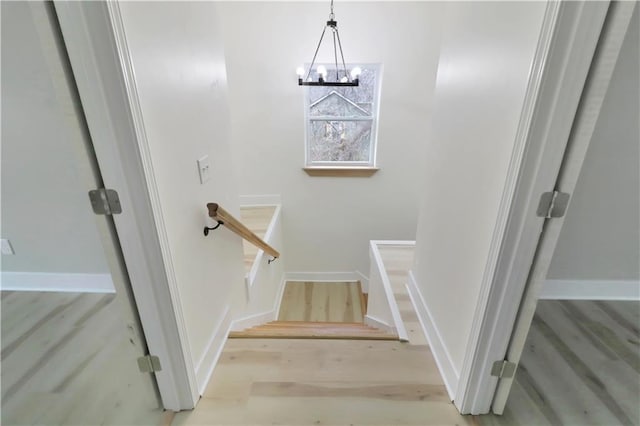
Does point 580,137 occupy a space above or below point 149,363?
above

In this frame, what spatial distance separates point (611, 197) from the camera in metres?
1.81

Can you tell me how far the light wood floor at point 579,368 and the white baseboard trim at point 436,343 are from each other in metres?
0.17

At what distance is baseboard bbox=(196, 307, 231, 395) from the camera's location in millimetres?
1280

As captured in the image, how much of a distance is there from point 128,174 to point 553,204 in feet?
4.22

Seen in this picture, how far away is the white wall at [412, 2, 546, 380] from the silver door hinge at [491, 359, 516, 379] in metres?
0.12

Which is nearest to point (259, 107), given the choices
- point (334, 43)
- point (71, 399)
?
point (334, 43)

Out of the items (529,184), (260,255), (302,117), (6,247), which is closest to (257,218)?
(260,255)

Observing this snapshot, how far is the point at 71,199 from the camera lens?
6.47ft

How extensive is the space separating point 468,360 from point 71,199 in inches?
101

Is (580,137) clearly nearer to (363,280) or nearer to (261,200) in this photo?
(261,200)

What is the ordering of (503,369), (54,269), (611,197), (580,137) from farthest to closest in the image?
1. (54,269)
2. (611,197)
3. (503,369)
4. (580,137)

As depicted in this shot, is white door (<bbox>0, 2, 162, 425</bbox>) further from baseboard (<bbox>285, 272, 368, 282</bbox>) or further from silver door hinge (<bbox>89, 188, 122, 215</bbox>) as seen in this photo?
baseboard (<bbox>285, 272, 368, 282</bbox>)

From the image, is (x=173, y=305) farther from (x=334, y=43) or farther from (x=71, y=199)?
(x=334, y=43)

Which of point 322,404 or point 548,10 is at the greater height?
point 548,10
